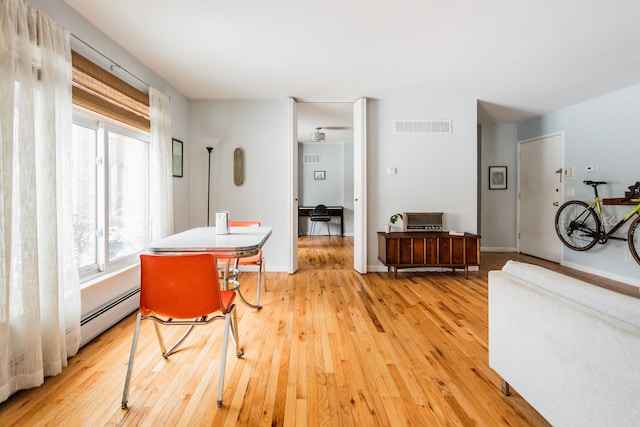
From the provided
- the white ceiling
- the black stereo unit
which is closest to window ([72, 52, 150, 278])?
the white ceiling

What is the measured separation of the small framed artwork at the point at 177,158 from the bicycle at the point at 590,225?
5.37 metres

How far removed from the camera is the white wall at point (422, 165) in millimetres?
4367

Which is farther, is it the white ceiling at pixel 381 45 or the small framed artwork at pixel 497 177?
the small framed artwork at pixel 497 177

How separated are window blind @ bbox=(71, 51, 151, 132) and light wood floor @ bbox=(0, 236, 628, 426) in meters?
1.80

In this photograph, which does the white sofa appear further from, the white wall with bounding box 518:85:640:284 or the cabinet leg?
the white wall with bounding box 518:85:640:284

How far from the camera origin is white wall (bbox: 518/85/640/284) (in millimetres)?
3793

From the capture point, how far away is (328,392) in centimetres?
168

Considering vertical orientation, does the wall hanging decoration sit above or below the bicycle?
above

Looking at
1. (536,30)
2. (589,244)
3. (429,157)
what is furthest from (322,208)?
(536,30)

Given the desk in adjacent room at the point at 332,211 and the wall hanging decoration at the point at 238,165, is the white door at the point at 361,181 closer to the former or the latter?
the wall hanging decoration at the point at 238,165

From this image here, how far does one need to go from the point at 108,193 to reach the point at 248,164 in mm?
1980

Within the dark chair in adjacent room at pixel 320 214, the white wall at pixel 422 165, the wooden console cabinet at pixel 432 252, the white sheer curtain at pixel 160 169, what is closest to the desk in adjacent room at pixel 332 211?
the dark chair in adjacent room at pixel 320 214

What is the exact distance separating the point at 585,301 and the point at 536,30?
2365mm

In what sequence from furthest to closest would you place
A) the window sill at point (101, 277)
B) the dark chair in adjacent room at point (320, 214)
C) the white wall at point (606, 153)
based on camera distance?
the dark chair in adjacent room at point (320, 214)
the white wall at point (606, 153)
the window sill at point (101, 277)
